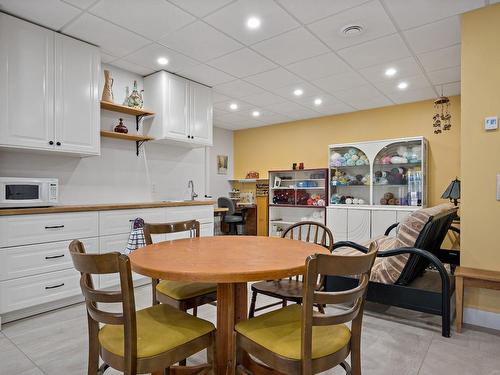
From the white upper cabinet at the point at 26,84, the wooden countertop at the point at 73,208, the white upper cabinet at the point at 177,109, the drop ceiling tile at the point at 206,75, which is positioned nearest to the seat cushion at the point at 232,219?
the white upper cabinet at the point at 177,109

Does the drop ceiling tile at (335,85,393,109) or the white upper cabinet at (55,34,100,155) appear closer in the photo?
the white upper cabinet at (55,34,100,155)

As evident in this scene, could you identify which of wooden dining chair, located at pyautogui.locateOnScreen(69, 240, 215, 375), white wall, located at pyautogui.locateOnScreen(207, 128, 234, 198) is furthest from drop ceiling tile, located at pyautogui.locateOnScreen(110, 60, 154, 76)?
white wall, located at pyautogui.locateOnScreen(207, 128, 234, 198)

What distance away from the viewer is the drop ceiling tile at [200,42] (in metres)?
3.04

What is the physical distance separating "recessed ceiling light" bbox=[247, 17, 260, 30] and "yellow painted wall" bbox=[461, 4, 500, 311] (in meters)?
1.84

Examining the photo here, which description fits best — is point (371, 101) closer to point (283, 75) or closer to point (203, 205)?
point (283, 75)

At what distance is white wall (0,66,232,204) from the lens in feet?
10.7

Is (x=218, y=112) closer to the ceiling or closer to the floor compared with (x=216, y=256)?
closer to the ceiling

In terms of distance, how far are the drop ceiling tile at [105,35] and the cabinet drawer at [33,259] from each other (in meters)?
2.10

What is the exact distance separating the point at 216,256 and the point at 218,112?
16.1 feet

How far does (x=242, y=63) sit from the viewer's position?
3.82 meters

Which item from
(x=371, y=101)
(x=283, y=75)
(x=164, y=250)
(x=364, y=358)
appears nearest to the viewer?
(x=164, y=250)

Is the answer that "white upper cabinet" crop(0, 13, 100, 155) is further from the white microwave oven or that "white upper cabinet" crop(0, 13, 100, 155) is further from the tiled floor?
the tiled floor

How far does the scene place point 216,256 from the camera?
168 cm

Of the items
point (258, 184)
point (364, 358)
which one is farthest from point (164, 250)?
point (258, 184)
